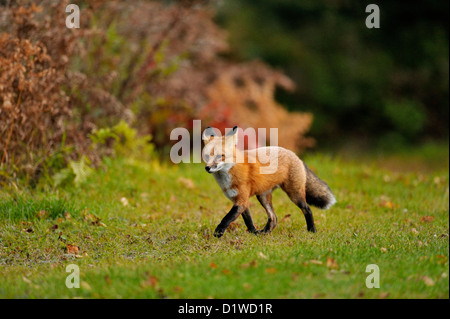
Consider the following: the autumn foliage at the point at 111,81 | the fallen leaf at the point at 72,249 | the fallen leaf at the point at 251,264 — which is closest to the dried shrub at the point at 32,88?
the autumn foliage at the point at 111,81

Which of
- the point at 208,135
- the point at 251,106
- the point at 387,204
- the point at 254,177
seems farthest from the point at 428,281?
the point at 251,106

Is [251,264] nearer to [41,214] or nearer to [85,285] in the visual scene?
[85,285]

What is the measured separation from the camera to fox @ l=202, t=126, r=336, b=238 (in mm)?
5688

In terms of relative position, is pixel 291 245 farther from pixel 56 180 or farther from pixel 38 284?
pixel 56 180

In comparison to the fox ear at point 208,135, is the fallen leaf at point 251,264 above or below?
below

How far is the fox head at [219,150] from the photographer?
552 cm

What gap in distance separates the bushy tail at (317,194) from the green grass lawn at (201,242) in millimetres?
336

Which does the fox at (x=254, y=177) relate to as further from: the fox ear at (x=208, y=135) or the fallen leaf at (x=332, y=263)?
the fallen leaf at (x=332, y=263)

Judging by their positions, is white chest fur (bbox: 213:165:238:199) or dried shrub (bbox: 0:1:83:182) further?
dried shrub (bbox: 0:1:83:182)

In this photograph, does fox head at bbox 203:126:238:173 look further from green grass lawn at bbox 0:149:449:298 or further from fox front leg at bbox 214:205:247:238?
green grass lawn at bbox 0:149:449:298

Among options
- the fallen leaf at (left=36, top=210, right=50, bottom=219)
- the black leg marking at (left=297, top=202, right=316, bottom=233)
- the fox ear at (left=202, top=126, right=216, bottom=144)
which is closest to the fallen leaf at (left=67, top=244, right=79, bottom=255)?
the fallen leaf at (left=36, top=210, right=50, bottom=219)

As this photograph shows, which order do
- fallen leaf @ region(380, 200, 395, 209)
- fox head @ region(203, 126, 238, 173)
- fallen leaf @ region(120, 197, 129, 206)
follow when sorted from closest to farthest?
fox head @ region(203, 126, 238, 173), fallen leaf @ region(120, 197, 129, 206), fallen leaf @ region(380, 200, 395, 209)

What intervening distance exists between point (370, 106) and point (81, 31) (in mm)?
12275

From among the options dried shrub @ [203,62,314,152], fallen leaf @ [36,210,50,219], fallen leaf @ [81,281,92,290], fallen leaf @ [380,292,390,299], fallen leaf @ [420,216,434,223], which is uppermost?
dried shrub @ [203,62,314,152]
